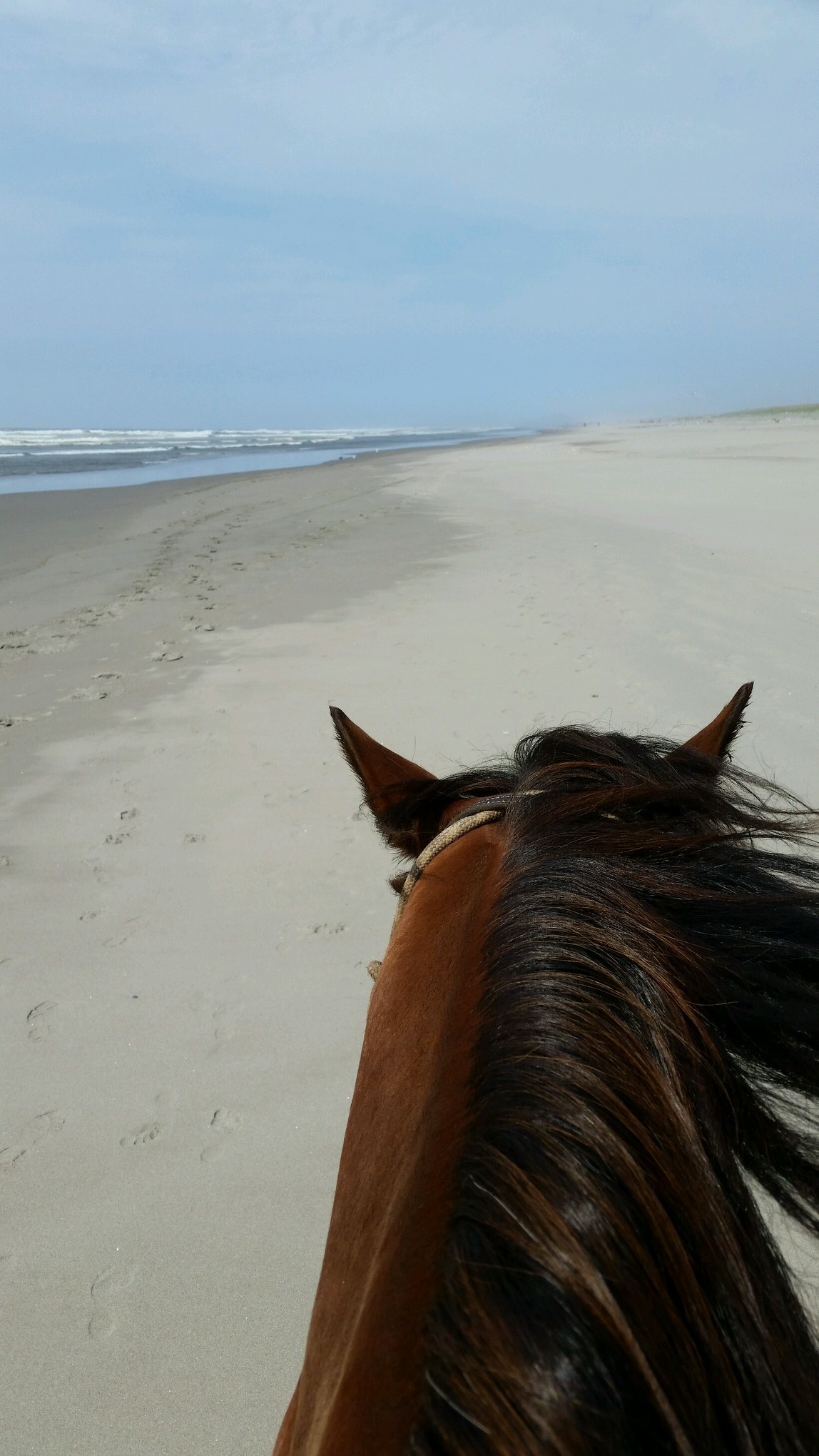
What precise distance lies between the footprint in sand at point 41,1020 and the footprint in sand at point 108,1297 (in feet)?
2.79

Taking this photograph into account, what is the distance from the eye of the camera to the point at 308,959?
9.64ft

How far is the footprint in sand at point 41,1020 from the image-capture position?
8.56 feet

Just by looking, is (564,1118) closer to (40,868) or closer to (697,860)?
(697,860)

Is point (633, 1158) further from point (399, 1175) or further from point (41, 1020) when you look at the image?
point (41, 1020)

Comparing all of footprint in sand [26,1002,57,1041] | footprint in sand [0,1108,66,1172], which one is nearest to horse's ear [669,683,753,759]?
footprint in sand [0,1108,66,1172]

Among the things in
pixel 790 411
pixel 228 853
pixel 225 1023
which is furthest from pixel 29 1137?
pixel 790 411

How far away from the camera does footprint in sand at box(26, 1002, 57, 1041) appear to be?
2.61m

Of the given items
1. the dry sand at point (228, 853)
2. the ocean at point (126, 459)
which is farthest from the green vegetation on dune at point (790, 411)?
the dry sand at point (228, 853)

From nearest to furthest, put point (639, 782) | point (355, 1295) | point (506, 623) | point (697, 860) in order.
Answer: point (355, 1295) < point (697, 860) < point (639, 782) < point (506, 623)

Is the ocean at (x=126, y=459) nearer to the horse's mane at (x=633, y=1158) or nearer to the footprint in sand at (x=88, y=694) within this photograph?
the footprint in sand at (x=88, y=694)

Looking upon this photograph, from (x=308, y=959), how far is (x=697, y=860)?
222cm

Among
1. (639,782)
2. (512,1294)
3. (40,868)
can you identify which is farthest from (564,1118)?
(40,868)

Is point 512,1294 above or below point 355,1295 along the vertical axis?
above

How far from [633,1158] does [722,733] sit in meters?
0.72
